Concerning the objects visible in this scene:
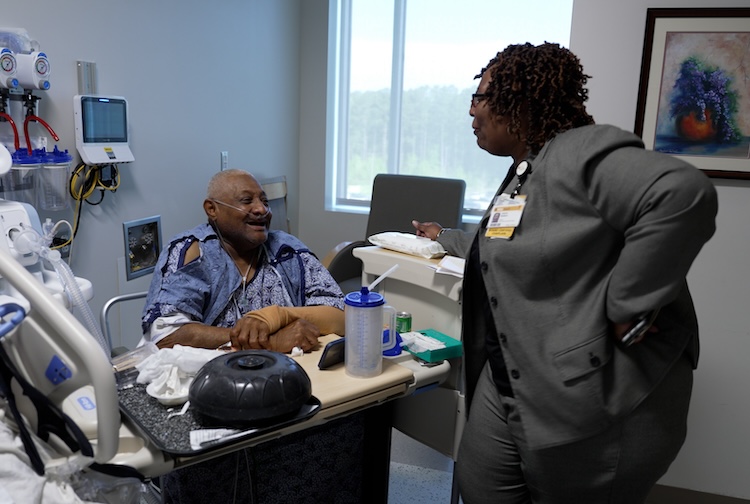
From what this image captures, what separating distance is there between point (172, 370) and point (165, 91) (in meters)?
1.95

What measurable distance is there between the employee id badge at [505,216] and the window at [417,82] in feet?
8.14

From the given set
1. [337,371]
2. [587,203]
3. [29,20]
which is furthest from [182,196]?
[587,203]

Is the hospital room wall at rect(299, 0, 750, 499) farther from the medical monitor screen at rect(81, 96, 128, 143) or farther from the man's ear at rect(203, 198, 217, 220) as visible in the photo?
the medical monitor screen at rect(81, 96, 128, 143)

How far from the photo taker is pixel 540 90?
127 centimetres

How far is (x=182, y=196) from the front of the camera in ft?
10.0

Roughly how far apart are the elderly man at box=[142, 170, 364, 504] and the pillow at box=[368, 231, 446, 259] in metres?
0.27

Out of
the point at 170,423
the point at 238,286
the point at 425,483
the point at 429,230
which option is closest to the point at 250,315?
the point at 238,286

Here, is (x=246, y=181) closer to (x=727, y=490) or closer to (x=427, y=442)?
(x=427, y=442)

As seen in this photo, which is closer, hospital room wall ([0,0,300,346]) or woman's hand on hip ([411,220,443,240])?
woman's hand on hip ([411,220,443,240])

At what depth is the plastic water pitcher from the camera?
1.36 m

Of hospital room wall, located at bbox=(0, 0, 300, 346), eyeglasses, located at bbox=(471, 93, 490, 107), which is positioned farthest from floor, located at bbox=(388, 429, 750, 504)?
eyeglasses, located at bbox=(471, 93, 490, 107)

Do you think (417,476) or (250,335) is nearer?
(250,335)

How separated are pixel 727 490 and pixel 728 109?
4.69ft

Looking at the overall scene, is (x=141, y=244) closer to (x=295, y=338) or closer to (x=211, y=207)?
(x=211, y=207)
